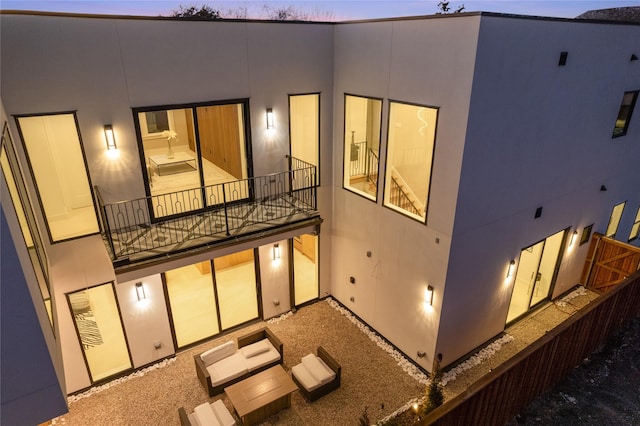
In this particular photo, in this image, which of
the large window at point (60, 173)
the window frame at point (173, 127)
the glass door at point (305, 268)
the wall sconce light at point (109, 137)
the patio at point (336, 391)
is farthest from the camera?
the glass door at point (305, 268)

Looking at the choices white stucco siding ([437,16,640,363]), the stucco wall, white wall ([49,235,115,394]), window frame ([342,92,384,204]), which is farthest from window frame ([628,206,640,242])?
white wall ([49,235,115,394])

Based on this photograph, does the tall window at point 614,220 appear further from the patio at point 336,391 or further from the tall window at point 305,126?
the tall window at point 305,126

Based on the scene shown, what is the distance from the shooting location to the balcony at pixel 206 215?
8.02 metres

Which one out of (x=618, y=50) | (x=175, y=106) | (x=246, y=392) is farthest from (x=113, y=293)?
(x=618, y=50)

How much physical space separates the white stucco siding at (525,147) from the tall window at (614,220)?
5.59 feet

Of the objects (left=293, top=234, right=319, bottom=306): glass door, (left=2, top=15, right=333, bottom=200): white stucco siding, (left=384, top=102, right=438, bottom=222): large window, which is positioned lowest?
(left=293, top=234, right=319, bottom=306): glass door

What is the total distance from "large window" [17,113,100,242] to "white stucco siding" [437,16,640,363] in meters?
7.21

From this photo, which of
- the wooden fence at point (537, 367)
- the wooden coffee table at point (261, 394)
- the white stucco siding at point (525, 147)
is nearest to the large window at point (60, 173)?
the wooden coffee table at point (261, 394)

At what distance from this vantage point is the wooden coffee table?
768cm

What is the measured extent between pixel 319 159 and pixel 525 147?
4721 mm

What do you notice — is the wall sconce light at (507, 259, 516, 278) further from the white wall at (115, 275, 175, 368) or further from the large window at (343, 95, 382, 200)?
the white wall at (115, 275, 175, 368)

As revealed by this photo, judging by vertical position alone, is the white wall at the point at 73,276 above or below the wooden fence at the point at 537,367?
below

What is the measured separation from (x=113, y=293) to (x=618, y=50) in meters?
12.1

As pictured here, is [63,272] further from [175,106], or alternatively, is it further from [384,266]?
[384,266]
